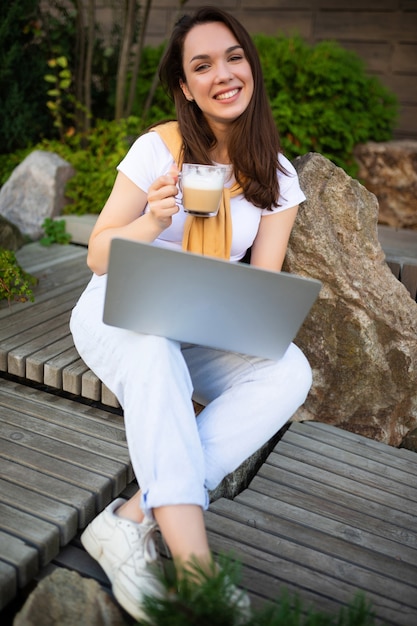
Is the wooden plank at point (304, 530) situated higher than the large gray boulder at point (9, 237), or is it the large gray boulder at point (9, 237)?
the large gray boulder at point (9, 237)

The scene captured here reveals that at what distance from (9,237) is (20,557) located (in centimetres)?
243

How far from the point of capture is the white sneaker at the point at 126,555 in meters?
1.36

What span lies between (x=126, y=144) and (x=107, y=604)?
12.0 feet

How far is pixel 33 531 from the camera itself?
5.18 ft

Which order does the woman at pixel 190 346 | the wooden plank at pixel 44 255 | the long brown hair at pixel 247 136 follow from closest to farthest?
the woman at pixel 190 346, the long brown hair at pixel 247 136, the wooden plank at pixel 44 255

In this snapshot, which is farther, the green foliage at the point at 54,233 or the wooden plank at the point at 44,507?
the green foliage at the point at 54,233

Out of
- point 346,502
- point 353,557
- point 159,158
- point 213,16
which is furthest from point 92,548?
point 213,16

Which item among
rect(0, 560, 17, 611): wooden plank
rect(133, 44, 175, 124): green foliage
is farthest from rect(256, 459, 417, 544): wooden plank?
rect(133, 44, 175, 124): green foliage

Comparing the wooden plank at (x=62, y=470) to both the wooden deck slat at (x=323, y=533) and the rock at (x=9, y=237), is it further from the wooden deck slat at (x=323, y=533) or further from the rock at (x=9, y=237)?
the rock at (x=9, y=237)

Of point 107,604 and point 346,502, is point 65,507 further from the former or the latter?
point 346,502

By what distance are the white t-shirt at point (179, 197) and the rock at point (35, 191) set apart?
7.64ft

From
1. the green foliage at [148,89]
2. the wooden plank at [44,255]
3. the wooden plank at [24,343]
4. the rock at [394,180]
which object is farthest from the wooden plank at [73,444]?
the green foliage at [148,89]

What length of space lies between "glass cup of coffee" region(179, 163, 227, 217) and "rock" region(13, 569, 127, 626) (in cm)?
101

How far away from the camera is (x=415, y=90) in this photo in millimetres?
5207
